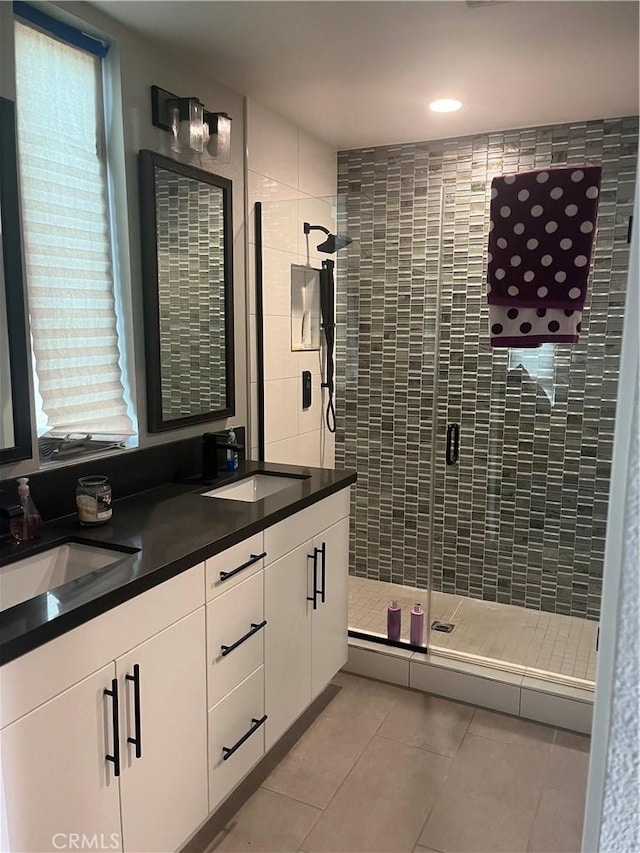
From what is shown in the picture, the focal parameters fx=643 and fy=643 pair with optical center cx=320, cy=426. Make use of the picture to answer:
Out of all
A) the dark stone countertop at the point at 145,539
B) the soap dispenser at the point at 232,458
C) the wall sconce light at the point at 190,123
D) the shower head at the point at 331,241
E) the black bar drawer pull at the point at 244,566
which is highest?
the wall sconce light at the point at 190,123

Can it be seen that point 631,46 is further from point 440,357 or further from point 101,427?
point 101,427

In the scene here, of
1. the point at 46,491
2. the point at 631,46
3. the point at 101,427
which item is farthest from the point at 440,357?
the point at 46,491

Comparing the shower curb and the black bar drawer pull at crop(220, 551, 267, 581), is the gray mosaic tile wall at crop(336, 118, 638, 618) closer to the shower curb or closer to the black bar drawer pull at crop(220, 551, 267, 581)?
the shower curb

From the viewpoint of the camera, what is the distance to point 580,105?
8.67 feet

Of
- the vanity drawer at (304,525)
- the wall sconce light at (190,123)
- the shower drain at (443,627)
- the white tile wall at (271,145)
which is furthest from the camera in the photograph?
the shower drain at (443,627)

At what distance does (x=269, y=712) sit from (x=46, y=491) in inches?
38.4

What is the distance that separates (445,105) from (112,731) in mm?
2516

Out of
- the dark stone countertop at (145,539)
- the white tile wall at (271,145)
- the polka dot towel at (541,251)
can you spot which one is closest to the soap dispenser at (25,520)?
the dark stone countertop at (145,539)

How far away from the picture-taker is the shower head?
10.2 ft

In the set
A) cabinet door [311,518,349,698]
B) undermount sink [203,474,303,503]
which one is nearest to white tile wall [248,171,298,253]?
undermount sink [203,474,303,503]

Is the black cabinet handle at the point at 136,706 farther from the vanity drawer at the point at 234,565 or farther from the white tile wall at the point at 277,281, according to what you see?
the white tile wall at the point at 277,281

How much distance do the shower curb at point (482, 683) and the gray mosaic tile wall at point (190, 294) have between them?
1.27 metres

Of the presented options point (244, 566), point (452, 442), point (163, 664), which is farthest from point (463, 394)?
point (163, 664)

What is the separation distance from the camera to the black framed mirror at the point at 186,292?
7.15ft
